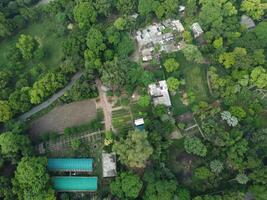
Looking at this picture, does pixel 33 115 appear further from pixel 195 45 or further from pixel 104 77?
pixel 195 45

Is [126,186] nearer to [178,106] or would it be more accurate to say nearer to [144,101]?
[144,101]

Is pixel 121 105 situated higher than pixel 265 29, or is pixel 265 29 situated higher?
pixel 265 29


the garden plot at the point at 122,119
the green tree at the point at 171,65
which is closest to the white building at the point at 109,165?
the garden plot at the point at 122,119

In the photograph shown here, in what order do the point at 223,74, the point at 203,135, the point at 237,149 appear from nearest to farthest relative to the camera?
the point at 237,149, the point at 203,135, the point at 223,74

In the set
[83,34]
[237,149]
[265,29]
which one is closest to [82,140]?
[83,34]

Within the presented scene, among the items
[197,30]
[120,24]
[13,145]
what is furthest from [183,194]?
[120,24]
